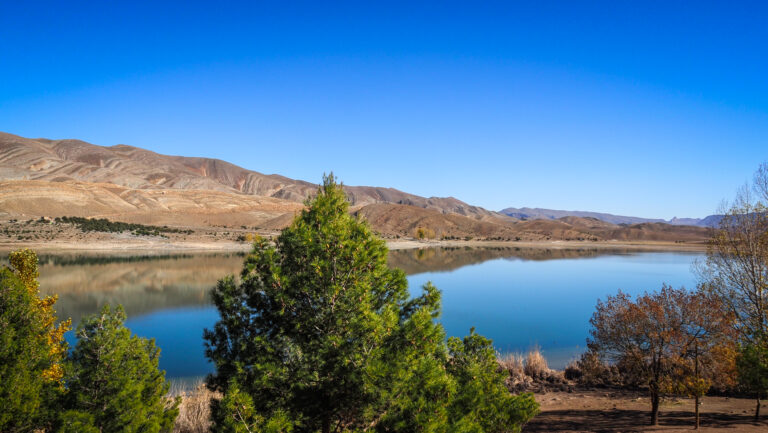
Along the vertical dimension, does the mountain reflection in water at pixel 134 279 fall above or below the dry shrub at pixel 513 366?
below

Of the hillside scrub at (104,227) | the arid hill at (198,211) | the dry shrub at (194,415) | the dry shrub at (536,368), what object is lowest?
the dry shrub at (536,368)

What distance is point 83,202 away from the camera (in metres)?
99.6

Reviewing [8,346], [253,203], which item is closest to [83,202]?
[253,203]

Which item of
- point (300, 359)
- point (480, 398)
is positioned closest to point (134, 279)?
point (300, 359)

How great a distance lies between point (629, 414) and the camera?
11453mm

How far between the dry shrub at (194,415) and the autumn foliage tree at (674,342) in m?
9.87

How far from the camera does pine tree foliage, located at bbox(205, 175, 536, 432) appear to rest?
608 cm

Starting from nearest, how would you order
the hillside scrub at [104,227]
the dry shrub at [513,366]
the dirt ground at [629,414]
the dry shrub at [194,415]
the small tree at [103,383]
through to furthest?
the small tree at [103,383]
the dry shrub at [194,415]
the dirt ground at [629,414]
the dry shrub at [513,366]
the hillside scrub at [104,227]

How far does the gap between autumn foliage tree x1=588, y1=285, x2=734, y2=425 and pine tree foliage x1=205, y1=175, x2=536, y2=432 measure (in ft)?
16.2

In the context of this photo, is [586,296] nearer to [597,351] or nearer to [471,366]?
[597,351]

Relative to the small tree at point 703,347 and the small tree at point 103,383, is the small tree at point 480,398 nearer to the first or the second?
the small tree at point 103,383

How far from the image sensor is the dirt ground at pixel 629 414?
33.1 ft

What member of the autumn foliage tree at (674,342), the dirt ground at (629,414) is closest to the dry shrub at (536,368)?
the dirt ground at (629,414)

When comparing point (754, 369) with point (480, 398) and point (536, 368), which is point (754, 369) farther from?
point (536, 368)
